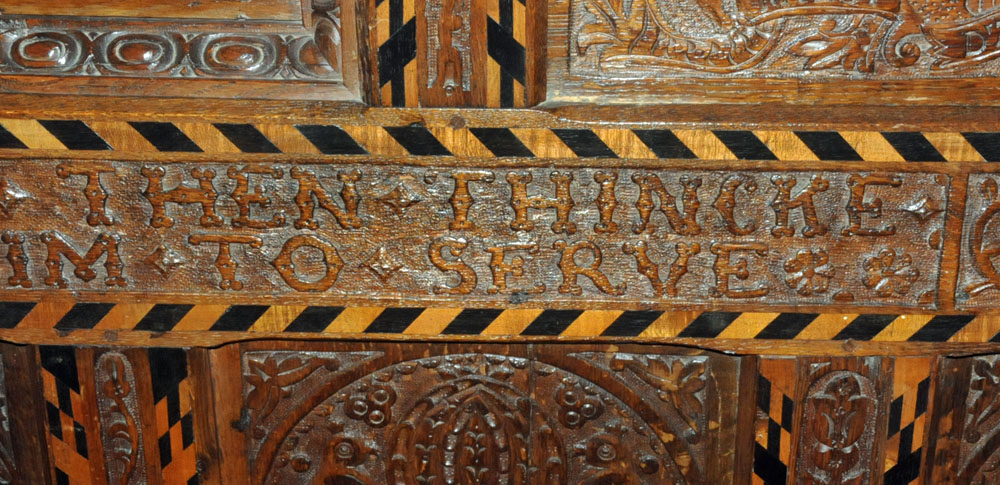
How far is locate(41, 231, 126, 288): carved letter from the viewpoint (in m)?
1.33

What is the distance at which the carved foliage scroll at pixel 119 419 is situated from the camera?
1.42m

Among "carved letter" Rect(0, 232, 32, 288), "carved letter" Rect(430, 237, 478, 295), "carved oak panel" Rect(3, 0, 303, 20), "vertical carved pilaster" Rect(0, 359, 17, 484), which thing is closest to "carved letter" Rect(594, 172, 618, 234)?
"carved letter" Rect(430, 237, 478, 295)

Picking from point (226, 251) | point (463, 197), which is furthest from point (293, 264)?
point (463, 197)

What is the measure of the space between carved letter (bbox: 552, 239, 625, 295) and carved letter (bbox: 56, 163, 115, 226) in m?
0.83

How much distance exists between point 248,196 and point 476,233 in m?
0.42

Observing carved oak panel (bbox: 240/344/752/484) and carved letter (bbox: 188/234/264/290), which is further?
carved oak panel (bbox: 240/344/752/484)

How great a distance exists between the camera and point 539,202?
1.31 meters

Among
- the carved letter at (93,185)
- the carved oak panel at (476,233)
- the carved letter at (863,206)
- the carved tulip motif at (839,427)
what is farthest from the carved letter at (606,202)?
the carved letter at (93,185)

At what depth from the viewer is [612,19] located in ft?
4.17

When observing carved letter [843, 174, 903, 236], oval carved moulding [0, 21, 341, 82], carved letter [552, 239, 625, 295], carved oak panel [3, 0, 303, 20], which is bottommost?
carved letter [552, 239, 625, 295]

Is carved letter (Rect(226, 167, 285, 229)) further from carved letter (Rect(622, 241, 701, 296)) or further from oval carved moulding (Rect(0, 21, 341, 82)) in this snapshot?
carved letter (Rect(622, 241, 701, 296))

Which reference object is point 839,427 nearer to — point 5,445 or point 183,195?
point 183,195

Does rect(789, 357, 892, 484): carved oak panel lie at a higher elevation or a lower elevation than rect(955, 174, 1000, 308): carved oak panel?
lower

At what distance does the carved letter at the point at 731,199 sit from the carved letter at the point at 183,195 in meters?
0.91
